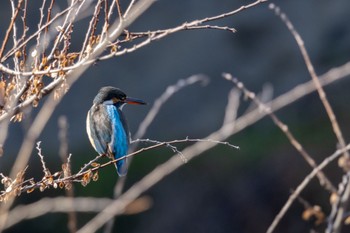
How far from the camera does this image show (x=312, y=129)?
10.0m

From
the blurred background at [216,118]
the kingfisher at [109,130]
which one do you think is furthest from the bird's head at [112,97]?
the blurred background at [216,118]

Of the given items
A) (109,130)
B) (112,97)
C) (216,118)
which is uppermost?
(216,118)

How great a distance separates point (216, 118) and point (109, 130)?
5.89 m

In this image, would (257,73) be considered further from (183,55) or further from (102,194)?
(102,194)

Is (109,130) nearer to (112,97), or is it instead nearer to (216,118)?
(112,97)

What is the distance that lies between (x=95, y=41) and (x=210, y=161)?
7.36 metres

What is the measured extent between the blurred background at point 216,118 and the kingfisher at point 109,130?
425cm

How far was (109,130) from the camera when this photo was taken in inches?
184

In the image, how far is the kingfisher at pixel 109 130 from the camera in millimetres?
4652

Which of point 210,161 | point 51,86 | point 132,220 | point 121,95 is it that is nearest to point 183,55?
point 210,161

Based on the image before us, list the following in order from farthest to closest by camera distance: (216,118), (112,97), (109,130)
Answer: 1. (216,118)
2. (112,97)
3. (109,130)

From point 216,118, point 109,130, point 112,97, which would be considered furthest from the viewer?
point 216,118

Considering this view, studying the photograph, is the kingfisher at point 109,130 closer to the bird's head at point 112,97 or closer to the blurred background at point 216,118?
the bird's head at point 112,97

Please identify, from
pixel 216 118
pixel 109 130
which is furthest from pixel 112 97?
pixel 216 118
